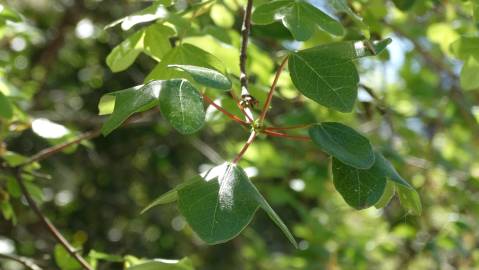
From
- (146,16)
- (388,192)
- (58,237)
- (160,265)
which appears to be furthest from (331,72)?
(58,237)

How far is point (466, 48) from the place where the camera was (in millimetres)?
1331

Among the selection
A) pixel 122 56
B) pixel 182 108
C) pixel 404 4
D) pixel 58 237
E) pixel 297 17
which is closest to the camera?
pixel 182 108

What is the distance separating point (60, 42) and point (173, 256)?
1.04 meters

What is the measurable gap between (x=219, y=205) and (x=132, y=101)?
0.17m

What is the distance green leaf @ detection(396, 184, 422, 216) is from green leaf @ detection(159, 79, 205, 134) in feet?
1.23

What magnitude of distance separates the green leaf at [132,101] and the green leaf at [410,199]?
417 mm

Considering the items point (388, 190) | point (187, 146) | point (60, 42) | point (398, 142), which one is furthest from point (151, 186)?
point (388, 190)

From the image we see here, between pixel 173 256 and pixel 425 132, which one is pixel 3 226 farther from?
pixel 425 132

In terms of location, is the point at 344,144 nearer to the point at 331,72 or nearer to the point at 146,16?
the point at 331,72

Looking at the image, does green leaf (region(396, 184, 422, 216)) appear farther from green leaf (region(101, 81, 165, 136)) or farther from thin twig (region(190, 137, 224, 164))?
thin twig (region(190, 137, 224, 164))

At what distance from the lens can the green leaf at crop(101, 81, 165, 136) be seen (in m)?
0.95

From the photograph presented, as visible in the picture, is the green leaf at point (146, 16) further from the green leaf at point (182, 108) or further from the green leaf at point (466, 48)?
the green leaf at point (466, 48)

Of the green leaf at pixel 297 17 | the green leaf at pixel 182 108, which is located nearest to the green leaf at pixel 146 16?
the green leaf at pixel 297 17

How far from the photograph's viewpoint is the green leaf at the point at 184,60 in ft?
3.90
